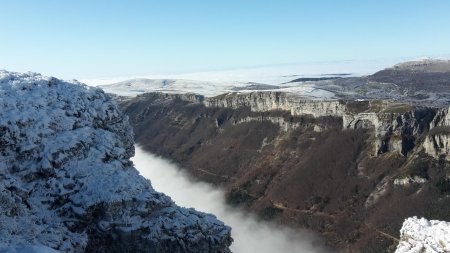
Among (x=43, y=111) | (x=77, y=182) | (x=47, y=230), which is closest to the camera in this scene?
(x=47, y=230)

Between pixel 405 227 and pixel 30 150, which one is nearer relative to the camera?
pixel 30 150

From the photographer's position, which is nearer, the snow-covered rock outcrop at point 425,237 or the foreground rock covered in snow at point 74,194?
the foreground rock covered in snow at point 74,194

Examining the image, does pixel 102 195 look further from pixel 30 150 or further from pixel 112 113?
pixel 112 113

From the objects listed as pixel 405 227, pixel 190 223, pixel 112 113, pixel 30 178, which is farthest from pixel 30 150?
pixel 405 227

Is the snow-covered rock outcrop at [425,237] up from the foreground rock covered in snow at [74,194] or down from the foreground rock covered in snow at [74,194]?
down

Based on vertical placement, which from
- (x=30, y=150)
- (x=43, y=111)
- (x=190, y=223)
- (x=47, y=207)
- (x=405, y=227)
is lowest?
(x=405, y=227)

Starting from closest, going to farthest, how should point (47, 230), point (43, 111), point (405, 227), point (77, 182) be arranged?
point (47, 230), point (77, 182), point (43, 111), point (405, 227)
